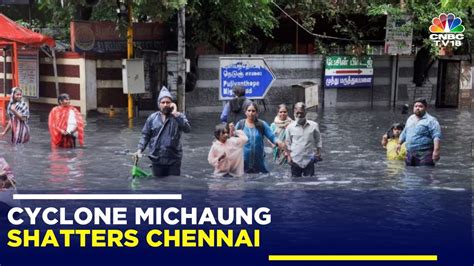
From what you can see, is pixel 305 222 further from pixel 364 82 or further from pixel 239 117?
pixel 364 82

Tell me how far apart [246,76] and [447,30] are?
283 inches

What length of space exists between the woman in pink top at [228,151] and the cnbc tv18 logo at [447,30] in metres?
14.5

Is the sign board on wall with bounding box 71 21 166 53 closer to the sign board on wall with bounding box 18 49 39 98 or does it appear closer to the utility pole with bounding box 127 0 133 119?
the utility pole with bounding box 127 0 133 119

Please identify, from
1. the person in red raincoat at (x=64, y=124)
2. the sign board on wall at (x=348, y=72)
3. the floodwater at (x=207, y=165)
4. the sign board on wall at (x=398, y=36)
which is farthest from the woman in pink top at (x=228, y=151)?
the sign board on wall at (x=398, y=36)

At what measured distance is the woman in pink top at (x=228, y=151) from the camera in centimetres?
1078

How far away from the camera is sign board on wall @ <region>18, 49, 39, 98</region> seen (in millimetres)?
22781

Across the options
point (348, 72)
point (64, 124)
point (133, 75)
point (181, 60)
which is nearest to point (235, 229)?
point (64, 124)

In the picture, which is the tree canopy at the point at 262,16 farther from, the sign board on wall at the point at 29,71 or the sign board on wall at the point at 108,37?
the sign board on wall at the point at 29,71

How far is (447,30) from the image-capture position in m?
24.6

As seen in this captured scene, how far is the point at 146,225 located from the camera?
7949 millimetres

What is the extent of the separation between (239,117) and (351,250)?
5.35 metres

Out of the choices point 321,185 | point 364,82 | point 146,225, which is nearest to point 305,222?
point 146,225

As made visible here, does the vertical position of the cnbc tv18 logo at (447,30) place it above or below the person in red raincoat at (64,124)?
above

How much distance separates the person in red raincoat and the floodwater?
266 mm
